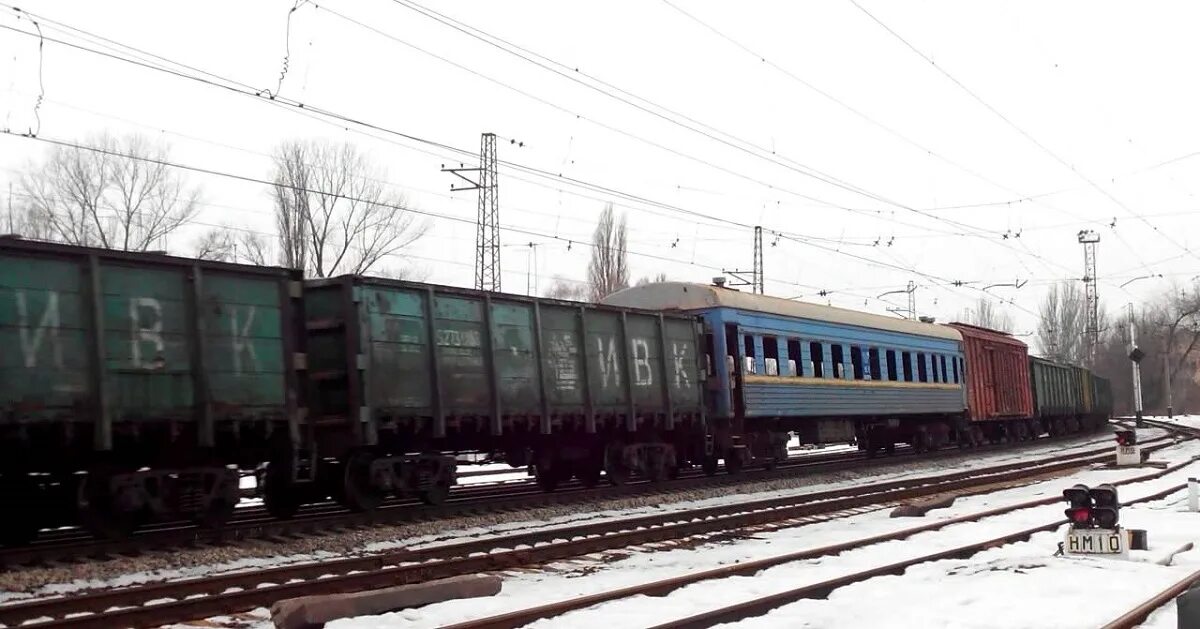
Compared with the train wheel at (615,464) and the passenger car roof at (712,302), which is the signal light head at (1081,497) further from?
the passenger car roof at (712,302)

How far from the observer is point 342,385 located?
506 inches

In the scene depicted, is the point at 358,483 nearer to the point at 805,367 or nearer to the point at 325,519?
the point at 325,519

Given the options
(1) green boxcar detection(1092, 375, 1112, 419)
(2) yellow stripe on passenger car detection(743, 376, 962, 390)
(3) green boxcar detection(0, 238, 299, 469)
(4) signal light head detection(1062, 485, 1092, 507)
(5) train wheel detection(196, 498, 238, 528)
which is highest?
(3) green boxcar detection(0, 238, 299, 469)

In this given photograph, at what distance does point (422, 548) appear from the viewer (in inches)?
438

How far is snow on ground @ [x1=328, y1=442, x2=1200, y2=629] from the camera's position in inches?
292

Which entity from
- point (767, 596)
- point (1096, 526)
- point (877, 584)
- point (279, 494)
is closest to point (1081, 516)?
point (1096, 526)

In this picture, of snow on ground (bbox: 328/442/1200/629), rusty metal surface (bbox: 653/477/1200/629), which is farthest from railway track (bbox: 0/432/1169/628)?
rusty metal surface (bbox: 653/477/1200/629)

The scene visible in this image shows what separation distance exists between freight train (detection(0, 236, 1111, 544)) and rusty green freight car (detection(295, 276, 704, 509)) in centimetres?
3

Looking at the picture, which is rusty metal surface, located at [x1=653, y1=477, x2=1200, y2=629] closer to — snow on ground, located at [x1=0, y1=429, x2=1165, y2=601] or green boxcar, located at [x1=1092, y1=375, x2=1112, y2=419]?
snow on ground, located at [x1=0, y1=429, x2=1165, y2=601]

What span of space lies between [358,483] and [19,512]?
12.9 ft

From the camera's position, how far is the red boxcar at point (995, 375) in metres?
30.5

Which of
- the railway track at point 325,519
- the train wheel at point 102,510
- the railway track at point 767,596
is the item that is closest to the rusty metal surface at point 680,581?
the railway track at point 767,596

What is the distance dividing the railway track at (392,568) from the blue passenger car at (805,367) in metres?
3.76

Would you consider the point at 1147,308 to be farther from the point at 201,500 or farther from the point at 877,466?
the point at 201,500
